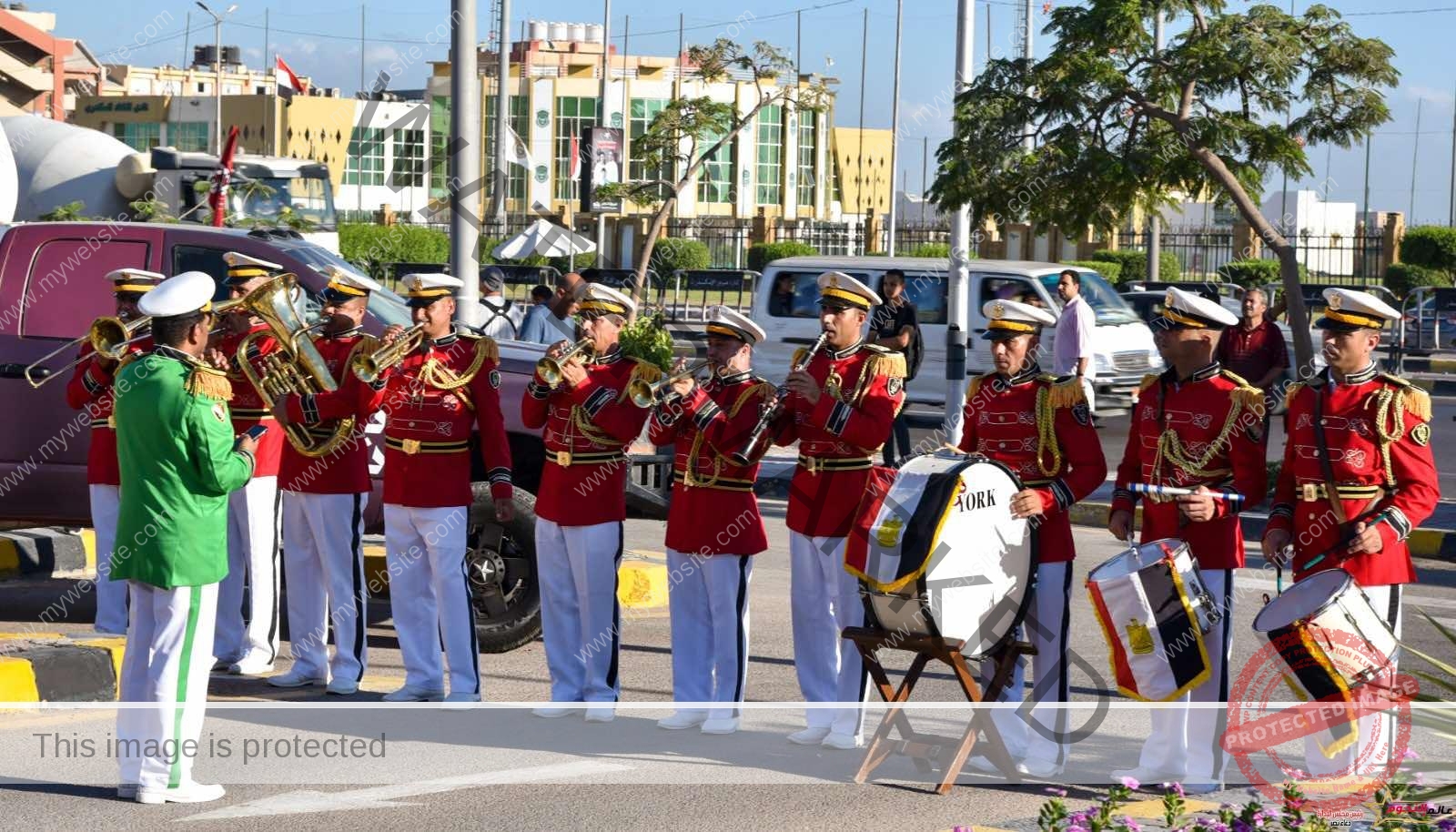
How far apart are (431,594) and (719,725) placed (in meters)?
1.60

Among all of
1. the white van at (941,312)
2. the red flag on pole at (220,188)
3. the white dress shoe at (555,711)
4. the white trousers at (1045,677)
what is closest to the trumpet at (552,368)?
the white dress shoe at (555,711)

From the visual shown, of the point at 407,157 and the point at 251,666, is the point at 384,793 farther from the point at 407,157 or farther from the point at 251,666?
the point at 407,157

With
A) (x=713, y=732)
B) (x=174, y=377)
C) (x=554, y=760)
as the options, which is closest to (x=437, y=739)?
(x=554, y=760)

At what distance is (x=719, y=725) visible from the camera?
8047mm

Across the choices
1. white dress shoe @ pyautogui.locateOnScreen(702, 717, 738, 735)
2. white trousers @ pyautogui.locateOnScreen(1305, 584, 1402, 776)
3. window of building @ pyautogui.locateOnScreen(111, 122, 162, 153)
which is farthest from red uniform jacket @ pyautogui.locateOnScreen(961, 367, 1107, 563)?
window of building @ pyautogui.locateOnScreen(111, 122, 162, 153)

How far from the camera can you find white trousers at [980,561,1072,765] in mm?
7520

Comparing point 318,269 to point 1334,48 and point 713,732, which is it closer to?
point 713,732

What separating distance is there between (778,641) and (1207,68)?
309 inches

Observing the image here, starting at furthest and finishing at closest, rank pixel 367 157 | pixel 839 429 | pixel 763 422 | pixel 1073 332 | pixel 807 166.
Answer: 1. pixel 807 166
2. pixel 367 157
3. pixel 1073 332
4. pixel 763 422
5. pixel 839 429

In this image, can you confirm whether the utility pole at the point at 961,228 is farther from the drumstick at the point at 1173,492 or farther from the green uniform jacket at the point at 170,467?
the green uniform jacket at the point at 170,467

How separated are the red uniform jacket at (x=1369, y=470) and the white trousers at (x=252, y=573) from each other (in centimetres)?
489

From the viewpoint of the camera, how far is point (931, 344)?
21.7 metres

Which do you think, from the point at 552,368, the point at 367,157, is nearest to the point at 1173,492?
the point at 552,368

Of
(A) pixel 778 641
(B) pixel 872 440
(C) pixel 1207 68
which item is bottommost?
(A) pixel 778 641
